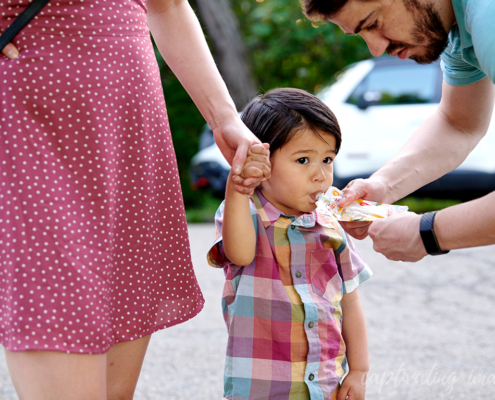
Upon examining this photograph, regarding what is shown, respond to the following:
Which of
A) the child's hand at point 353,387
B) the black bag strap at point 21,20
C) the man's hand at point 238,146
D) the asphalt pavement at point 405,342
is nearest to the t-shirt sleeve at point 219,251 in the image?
the man's hand at point 238,146

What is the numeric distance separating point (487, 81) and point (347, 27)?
2.03 ft

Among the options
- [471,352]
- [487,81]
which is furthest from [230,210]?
[471,352]

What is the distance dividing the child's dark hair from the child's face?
0.07 ft

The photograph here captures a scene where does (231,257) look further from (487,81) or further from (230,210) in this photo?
(487,81)

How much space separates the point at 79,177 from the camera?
1.36 m

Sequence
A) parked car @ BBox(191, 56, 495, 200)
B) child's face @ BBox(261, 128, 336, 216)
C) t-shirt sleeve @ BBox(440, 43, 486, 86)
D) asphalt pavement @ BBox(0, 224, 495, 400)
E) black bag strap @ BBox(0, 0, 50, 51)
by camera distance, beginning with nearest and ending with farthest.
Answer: black bag strap @ BBox(0, 0, 50, 51) < child's face @ BBox(261, 128, 336, 216) < t-shirt sleeve @ BBox(440, 43, 486, 86) < asphalt pavement @ BBox(0, 224, 495, 400) < parked car @ BBox(191, 56, 495, 200)

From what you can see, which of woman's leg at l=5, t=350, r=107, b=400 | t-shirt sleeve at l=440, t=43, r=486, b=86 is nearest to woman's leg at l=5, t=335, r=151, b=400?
woman's leg at l=5, t=350, r=107, b=400

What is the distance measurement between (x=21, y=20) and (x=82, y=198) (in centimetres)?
43

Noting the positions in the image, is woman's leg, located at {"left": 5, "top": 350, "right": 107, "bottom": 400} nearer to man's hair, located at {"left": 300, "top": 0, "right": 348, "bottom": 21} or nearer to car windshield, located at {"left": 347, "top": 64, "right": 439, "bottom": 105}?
man's hair, located at {"left": 300, "top": 0, "right": 348, "bottom": 21}

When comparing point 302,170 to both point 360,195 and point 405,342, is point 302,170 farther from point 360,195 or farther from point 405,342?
point 405,342

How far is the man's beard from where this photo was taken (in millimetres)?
1661

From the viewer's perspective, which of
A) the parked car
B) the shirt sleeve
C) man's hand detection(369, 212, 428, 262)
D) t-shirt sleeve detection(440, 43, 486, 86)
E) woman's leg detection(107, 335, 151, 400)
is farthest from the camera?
the parked car

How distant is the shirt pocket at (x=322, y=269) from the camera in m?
1.78

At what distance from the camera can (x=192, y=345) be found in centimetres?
347
